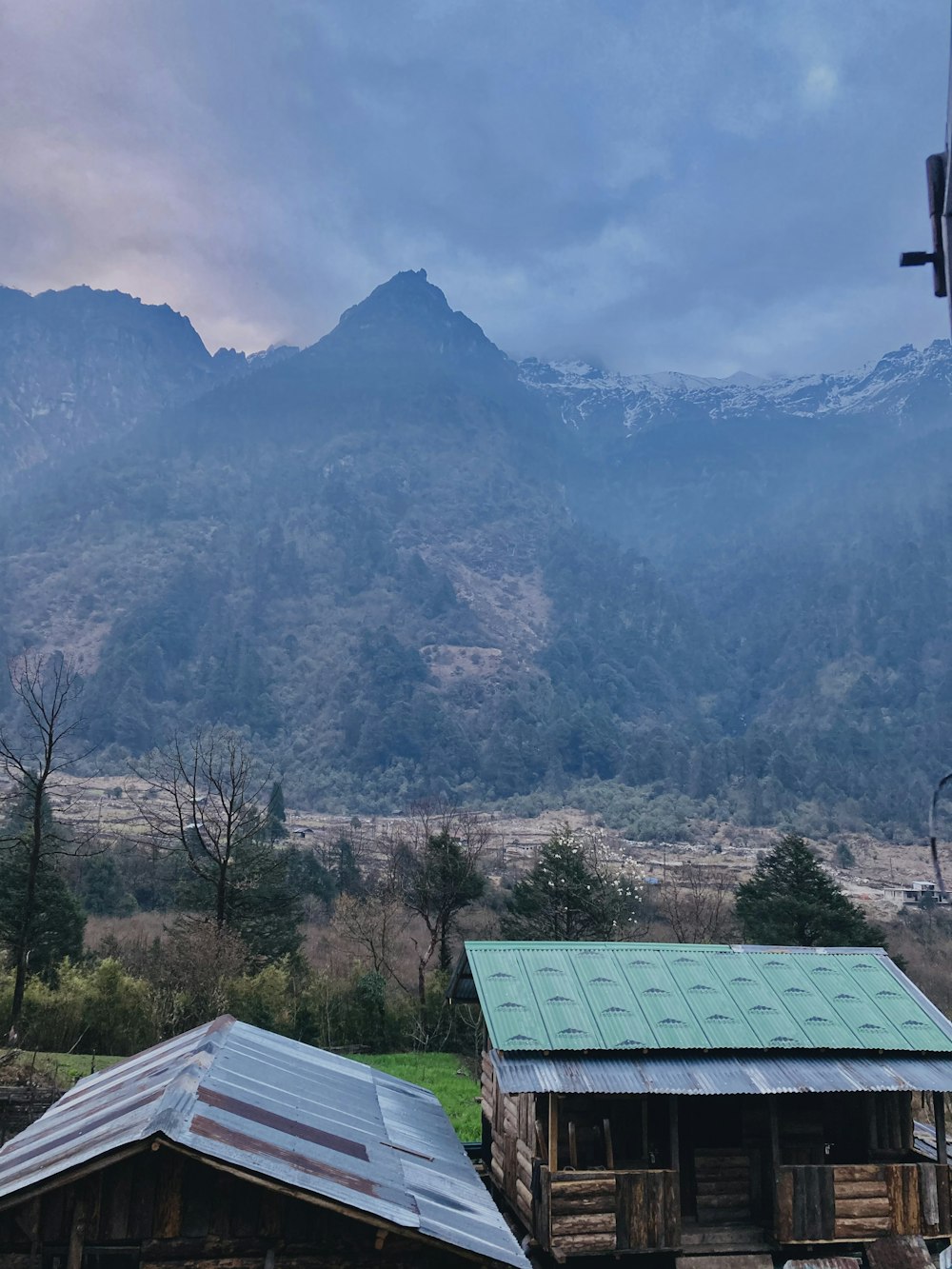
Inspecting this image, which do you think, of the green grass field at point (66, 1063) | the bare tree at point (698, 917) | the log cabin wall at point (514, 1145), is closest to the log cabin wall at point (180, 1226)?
the log cabin wall at point (514, 1145)

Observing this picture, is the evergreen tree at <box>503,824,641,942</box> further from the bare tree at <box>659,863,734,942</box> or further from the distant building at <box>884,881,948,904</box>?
the distant building at <box>884,881,948,904</box>

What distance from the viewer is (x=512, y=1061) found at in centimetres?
1410

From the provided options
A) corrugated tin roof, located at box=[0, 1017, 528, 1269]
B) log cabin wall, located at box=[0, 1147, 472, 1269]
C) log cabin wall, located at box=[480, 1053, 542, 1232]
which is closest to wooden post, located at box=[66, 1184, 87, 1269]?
log cabin wall, located at box=[0, 1147, 472, 1269]

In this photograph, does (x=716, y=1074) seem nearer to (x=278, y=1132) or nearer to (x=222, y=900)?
(x=278, y=1132)

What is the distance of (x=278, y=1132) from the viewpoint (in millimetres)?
9633

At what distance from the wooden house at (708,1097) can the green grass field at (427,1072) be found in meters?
6.36

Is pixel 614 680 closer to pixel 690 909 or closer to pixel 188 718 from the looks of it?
pixel 188 718

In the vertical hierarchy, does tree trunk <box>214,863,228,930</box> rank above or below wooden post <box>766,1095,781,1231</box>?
above

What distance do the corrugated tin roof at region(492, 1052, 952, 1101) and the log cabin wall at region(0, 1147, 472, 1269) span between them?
4959 mm

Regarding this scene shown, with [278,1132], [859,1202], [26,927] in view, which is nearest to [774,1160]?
[859,1202]

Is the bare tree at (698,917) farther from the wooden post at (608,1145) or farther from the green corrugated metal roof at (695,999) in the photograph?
the wooden post at (608,1145)

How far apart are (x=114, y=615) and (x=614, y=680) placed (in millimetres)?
100850

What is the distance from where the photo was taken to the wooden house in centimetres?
1388

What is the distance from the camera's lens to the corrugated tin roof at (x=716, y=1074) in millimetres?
13648
